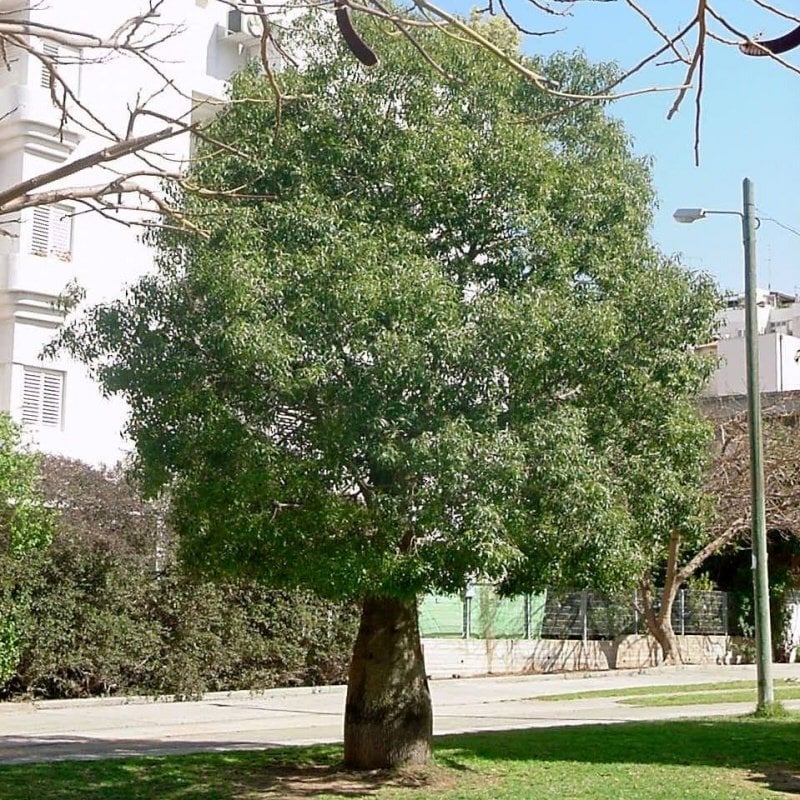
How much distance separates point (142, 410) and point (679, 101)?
359 inches

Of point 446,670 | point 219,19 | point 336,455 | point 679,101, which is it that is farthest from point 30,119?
point 679,101

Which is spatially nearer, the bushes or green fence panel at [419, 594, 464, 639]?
the bushes

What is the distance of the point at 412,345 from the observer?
36.2 ft

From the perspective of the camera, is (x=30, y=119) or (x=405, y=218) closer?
(x=405, y=218)

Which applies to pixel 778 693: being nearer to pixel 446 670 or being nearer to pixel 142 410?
pixel 446 670

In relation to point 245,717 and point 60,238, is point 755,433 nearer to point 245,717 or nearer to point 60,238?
point 245,717

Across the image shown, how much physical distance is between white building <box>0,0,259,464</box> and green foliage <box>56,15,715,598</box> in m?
13.2

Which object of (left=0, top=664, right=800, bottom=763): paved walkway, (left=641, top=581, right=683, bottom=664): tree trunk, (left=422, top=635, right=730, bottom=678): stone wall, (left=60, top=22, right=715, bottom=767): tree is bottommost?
(left=0, top=664, right=800, bottom=763): paved walkway

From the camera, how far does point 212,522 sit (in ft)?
39.6

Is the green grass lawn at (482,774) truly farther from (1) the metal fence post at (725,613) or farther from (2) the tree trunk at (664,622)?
(1) the metal fence post at (725,613)

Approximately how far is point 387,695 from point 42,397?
15.7 m

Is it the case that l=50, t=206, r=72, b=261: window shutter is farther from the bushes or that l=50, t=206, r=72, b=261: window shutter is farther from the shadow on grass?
the shadow on grass

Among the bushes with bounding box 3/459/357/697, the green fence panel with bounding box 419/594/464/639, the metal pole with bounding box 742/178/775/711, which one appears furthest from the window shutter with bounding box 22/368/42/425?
the metal pole with bounding box 742/178/775/711

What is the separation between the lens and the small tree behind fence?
30.0 metres
